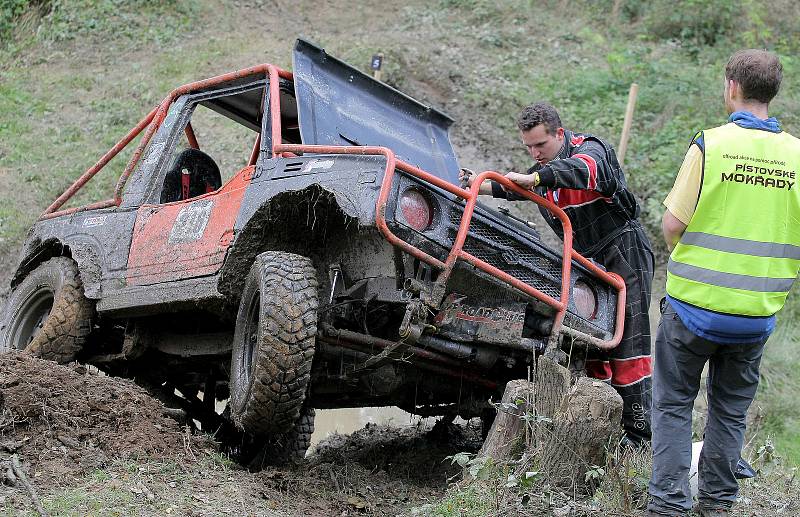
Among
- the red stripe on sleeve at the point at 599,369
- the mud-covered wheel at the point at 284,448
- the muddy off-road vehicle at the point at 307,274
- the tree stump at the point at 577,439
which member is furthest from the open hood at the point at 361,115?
the tree stump at the point at 577,439

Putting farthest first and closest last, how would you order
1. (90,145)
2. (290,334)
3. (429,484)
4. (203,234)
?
(90,145), (429,484), (203,234), (290,334)

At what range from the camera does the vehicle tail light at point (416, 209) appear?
4.79 meters

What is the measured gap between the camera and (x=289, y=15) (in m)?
17.7

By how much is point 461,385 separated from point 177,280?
5.52 feet

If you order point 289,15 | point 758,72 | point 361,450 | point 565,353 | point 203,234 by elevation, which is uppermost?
point 289,15

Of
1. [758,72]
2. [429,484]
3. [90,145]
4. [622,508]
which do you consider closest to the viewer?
[758,72]

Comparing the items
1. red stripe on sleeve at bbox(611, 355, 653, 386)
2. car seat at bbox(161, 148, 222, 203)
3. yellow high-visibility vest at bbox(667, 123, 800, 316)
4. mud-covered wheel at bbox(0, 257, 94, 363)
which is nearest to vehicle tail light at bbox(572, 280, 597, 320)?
red stripe on sleeve at bbox(611, 355, 653, 386)

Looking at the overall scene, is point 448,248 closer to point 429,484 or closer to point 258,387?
point 258,387

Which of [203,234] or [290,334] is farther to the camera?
[203,234]

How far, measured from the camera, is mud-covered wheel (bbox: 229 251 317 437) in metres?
4.77

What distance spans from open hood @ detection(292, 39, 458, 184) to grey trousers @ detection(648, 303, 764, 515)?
2340 mm

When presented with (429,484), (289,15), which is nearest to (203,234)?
(429,484)

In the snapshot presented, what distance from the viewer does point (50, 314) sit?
21.4 ft

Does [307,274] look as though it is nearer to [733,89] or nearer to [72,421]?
[72,421]
